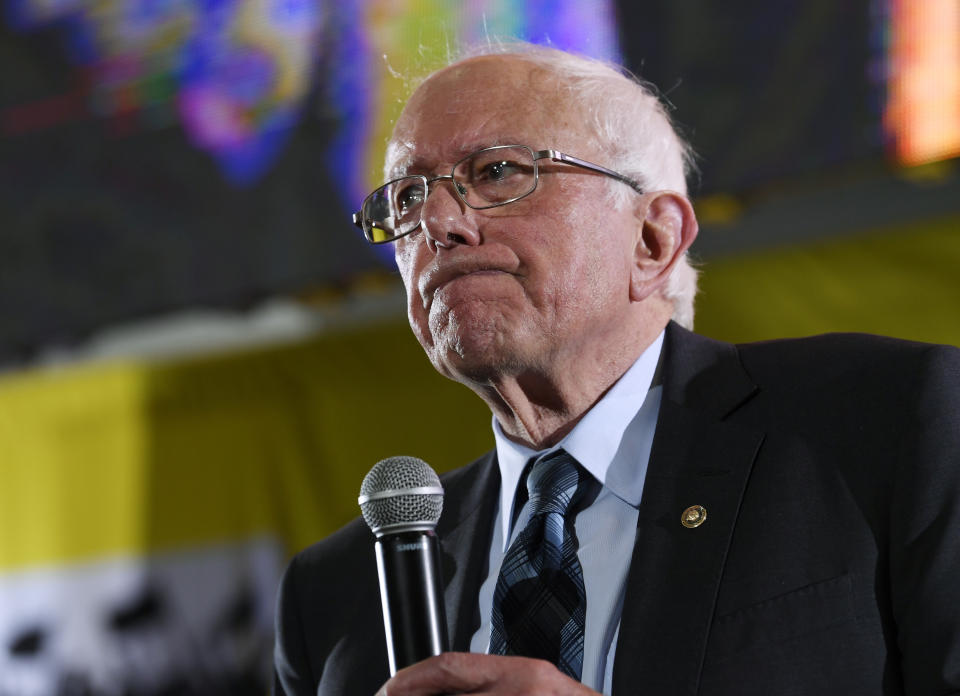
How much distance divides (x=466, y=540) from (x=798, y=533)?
0.54 meters

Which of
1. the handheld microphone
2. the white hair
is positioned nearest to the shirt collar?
the white hair

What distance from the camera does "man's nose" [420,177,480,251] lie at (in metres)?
1.57

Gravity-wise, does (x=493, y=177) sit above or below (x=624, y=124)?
below

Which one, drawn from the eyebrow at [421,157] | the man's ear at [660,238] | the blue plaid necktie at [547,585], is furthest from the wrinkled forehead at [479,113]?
the blue plaid necktie at [547,585]

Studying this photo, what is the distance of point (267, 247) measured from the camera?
3.77 m

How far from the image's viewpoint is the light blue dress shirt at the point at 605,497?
140cm

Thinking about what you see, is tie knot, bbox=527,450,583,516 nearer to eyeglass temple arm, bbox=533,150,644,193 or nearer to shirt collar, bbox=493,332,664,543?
shirt collar, bbox=493,332,664,543

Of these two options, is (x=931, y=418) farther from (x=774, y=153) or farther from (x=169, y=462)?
(x=169, y=462)

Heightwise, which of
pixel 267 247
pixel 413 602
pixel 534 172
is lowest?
pixel 413 602

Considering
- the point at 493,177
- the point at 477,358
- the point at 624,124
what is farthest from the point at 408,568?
the point at 624,124

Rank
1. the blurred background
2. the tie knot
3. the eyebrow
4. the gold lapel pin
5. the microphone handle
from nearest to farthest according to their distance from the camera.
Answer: the microphone handle < the gold lapel pin < the tie knot < the eyebrow < the blurred background

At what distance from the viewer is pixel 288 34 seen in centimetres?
391

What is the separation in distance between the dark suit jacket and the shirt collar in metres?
0.06

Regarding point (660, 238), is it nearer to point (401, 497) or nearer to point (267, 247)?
point (401, 497)
